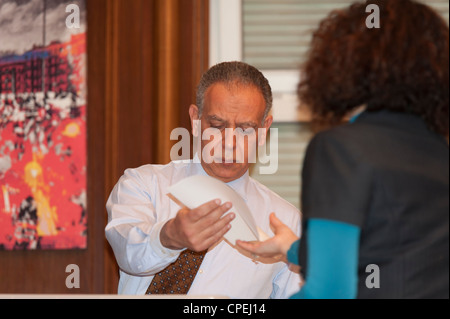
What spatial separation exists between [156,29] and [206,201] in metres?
1.33

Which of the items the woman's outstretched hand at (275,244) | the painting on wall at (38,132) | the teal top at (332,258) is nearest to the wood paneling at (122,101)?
the painting on wall at (38,132)

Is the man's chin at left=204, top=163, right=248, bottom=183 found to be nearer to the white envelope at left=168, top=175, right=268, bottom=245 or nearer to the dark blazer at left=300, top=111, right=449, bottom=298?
the white envelope at left=168, top=175, right=268, bottom=245

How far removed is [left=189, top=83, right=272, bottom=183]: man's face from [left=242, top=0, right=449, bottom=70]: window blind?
65 cm

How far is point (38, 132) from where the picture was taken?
8.30 ft

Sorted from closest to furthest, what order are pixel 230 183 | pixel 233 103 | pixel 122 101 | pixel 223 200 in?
pixel 223 200, pixel 233 103, pixel 230 183, pixel 122 101

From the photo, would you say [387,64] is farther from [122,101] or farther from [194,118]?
[122,101]

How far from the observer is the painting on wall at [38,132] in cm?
253

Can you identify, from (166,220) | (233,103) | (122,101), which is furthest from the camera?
(122,101)

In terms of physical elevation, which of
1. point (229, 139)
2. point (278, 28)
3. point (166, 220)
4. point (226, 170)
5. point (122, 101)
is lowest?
point (166, 220)

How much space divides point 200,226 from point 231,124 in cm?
59


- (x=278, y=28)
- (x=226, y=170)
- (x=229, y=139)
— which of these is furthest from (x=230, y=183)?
(x=278, y=28)

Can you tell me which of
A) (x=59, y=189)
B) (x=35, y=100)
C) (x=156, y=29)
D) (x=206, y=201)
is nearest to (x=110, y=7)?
(x=156, y=29)

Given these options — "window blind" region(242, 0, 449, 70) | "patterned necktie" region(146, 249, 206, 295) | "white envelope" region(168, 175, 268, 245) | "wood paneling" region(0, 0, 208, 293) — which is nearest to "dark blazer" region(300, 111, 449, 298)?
"white envelope" region(168, 175, 268, 245)

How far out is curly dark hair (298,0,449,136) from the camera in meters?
0.99
